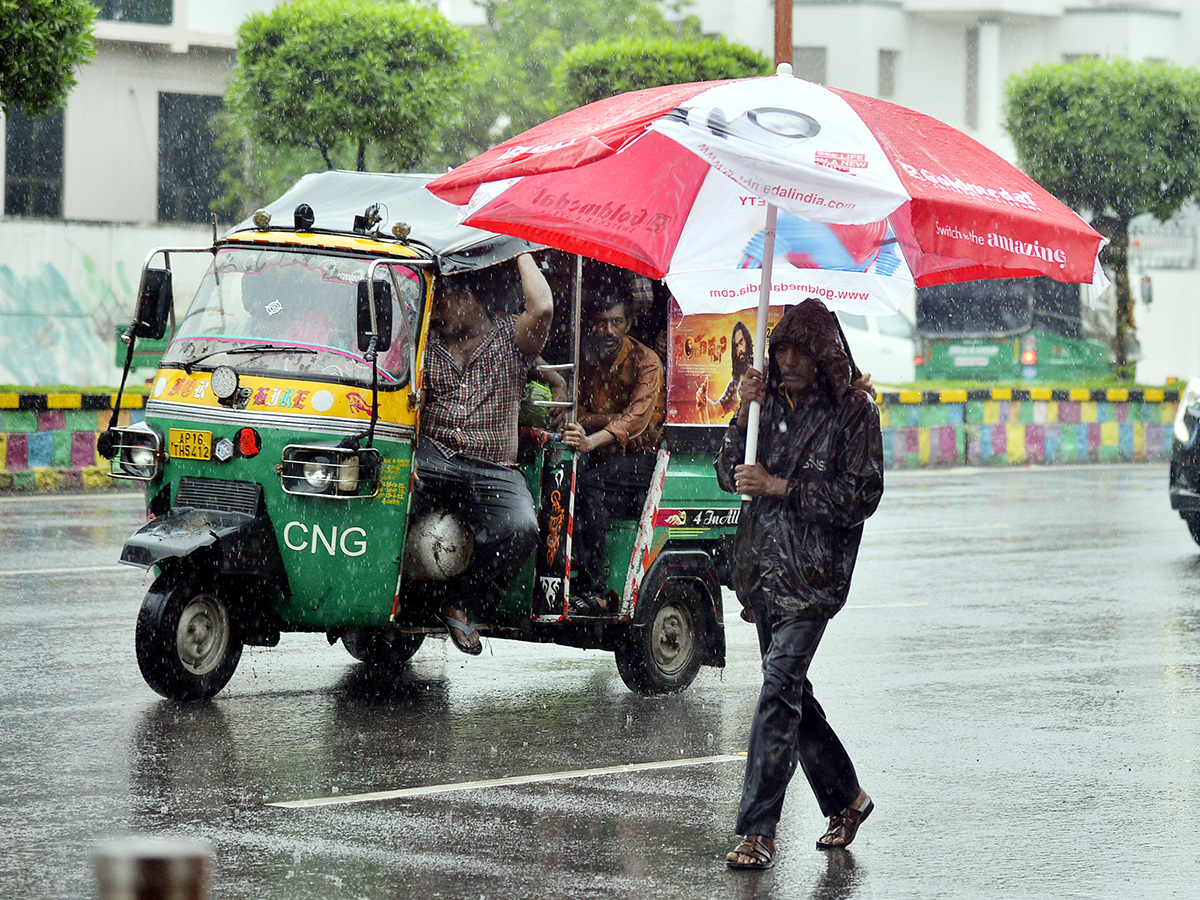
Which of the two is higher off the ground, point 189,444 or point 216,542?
point 189,444

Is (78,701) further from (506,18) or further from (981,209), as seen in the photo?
(506,18)

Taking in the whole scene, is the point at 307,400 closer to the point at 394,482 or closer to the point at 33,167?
the point at 394,482

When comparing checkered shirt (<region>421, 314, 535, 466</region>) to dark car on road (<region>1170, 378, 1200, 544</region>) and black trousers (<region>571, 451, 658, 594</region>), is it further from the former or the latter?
dark car on road (<region>1170, 378, 1200, 544</region>)

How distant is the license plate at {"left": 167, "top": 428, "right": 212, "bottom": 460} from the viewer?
26.4 feet

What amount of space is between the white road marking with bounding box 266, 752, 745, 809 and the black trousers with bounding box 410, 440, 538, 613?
1257mm

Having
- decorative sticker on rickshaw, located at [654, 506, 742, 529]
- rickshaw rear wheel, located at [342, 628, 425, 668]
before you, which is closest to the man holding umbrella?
decorative sticker on rickshaw, located at [654, 506, 742, 529]

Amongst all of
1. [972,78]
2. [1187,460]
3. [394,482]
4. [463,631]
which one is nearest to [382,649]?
[463,631]

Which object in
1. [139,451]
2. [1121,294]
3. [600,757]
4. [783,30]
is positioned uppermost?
[783,30]

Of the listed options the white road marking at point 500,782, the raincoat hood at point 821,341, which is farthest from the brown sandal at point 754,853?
the raincoat hood at point 821,341

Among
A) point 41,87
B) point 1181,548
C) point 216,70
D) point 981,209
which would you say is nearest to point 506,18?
point 216,70

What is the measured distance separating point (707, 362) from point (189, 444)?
240 centimetres

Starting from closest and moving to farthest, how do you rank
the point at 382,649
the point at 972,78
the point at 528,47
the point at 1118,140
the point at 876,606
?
the point at 382,649 < the point at 876,606 < the point at 1118,140 < the point at 528,47 < the point at 972,78

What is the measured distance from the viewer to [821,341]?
592 centimetres

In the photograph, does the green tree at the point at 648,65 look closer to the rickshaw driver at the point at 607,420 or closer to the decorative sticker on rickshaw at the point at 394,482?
the rickshaw driver at the point at 607,420
